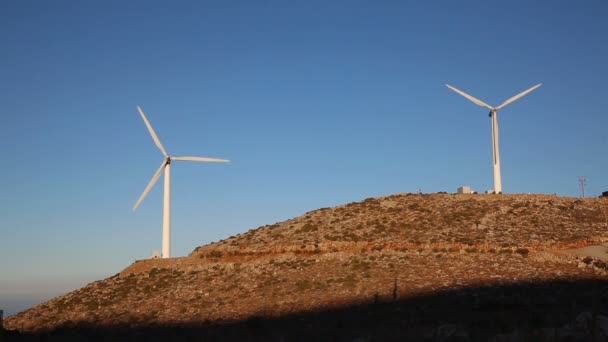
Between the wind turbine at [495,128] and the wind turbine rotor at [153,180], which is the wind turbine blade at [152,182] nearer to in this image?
the wind turbine rotor at [153,180]

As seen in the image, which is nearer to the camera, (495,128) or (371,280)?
(371,280)

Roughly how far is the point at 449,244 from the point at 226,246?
27.5m

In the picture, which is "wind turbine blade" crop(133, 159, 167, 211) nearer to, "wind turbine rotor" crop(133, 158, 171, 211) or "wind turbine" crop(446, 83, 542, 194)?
"wind turbine rotor" crop(133, 158, 171, 211)

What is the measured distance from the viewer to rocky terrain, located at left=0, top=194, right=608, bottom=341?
41.6 meters

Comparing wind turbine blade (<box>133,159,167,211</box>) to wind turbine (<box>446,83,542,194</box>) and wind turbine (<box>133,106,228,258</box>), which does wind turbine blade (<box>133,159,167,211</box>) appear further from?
wind turbine (<box>446,83,542,194</box>)

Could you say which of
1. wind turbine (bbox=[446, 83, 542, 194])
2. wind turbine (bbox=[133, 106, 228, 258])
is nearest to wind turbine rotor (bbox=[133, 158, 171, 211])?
wind turbine (bbox=[133, 106, 228, 258])

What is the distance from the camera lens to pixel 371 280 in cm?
5666

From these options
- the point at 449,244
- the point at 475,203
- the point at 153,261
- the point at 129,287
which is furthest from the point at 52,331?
the point at 475,203

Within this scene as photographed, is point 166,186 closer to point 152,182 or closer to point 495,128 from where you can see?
point 152,182

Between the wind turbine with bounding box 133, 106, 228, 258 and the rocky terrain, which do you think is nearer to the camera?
the rocky terrain

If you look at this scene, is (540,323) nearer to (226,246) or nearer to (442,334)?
(442,334)

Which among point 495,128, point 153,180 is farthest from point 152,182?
point 495,128

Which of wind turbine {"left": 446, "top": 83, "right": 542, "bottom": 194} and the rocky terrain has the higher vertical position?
wind turbine {"left": 446, "top": 83, "right": 542, "bottom": 194}

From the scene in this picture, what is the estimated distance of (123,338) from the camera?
47906mm
